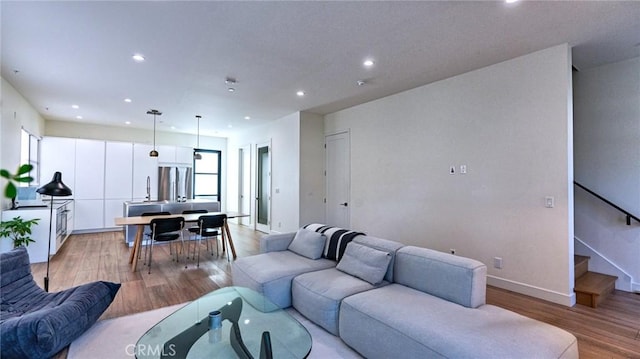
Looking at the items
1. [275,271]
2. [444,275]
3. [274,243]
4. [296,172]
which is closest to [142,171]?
[296,172]

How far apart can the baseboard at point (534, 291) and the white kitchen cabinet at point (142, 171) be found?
8.33 m

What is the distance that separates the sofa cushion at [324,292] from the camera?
254 cm

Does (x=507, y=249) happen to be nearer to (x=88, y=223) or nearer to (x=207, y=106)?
(x=207, y=106)

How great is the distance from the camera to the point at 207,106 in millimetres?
6066

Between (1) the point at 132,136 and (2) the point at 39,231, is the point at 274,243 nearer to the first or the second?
(2) the point at 39,231

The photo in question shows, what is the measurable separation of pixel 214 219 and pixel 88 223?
4.72 m

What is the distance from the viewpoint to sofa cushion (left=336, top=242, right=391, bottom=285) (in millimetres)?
2727

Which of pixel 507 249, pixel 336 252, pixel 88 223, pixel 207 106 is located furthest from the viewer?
pixel 88 223

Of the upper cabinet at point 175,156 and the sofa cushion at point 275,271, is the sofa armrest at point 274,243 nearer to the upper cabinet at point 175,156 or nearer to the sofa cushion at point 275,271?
the sofa cushion at point 275,271

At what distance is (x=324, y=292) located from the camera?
8.70 feet

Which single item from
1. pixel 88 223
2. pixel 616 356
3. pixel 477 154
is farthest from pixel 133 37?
pixel 88 223

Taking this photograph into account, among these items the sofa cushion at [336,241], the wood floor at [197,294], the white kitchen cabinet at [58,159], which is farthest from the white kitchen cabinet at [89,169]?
the sofa cushion at [336,241]

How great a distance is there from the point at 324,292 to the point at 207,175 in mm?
8239

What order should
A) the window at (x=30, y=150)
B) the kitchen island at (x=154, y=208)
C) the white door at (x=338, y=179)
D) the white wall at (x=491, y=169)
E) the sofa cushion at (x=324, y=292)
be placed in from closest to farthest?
the sofa cushion at (x=324, y=292), the white wall at (x=491, y=169), the window at (x=30, y=150), the kitchen island at (x=154, y=208), the white door at (x=338, y=179)
